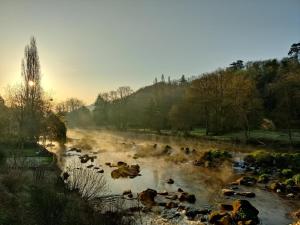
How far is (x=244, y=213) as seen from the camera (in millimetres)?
19969

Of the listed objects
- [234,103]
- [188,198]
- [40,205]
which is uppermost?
[234,103]

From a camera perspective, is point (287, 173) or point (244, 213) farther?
point (287, 173)

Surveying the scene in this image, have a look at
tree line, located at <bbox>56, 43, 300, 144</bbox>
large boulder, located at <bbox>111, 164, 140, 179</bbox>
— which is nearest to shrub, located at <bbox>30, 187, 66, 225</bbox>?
large boulder, located at <bbox>111, 164, 140, 179</bbox>

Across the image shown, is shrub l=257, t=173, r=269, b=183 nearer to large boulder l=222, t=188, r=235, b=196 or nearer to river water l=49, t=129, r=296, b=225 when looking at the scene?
river water l=49, t=129, r=296, b=225

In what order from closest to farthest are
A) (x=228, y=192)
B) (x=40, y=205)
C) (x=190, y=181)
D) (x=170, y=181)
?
(x=40, y=205), (x=228, y=192), (x=170, y=181), (x=190, y=181)

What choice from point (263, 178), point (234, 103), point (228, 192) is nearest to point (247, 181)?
point (263, 178)

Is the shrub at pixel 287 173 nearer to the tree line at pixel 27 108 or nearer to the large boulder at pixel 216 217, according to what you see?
the large boulder at pixel 216 217

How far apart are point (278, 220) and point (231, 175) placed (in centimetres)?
1371

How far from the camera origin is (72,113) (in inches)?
7072

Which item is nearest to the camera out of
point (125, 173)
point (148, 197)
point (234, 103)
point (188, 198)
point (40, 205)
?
point (40, 205)

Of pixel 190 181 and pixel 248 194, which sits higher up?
pixel 190 181

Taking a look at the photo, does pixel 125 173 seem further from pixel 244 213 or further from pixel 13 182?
pixel 244 213

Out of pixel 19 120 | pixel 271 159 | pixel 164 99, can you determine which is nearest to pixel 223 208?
pixel 271 159

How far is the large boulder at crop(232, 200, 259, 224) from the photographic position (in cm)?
1973
